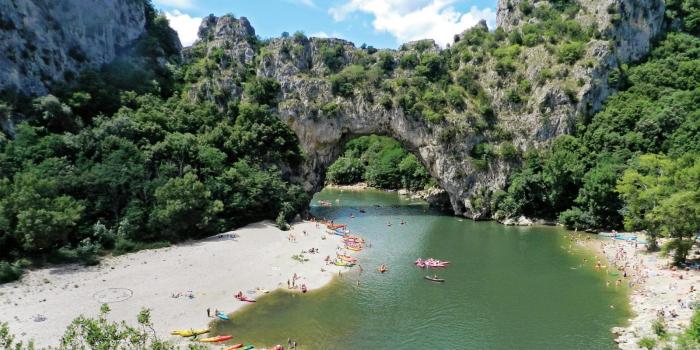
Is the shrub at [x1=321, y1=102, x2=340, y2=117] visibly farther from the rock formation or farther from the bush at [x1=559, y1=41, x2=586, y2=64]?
the bush at [x1=559, y1=41, x2=586, y2=64]

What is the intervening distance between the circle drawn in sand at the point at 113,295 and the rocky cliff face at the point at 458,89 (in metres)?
33.3

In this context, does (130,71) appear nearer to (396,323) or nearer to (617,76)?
(396,323)

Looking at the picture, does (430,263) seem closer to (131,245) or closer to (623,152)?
(131,245)

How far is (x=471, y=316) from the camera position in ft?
94.6

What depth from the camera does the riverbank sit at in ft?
84.3

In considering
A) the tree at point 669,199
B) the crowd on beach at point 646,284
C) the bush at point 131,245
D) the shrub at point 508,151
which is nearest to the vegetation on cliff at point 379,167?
the shrub at point 508,151

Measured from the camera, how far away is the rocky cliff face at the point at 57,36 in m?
49.7

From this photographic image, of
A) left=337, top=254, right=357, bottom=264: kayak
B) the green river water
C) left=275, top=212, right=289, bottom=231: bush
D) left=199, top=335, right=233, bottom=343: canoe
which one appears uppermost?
left=275, top=212, right=289, bottom=231: bush

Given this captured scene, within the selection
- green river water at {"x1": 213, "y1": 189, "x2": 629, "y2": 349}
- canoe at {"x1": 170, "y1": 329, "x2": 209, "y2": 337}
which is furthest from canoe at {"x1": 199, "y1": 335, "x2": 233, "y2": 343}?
canoe at {"x1": 170, "y1": 329, "x2": 209, "y2": 337}

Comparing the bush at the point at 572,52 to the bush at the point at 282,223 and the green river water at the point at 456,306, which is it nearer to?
the green river water at the point at 456,306

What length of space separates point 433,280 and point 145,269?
21.2 metres

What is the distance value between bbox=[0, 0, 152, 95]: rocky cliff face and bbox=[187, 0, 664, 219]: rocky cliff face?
10792mm

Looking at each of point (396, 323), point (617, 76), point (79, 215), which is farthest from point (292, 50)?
point (396, 323)

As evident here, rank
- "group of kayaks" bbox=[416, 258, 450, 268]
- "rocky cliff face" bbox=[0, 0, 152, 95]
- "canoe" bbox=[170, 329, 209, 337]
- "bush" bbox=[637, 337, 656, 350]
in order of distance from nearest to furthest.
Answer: "bush" bbox=[637, 337, 656, 350]
"canoe" bbox=[170, 329, 209, 337]
"group of kayaks" bbox=[416, 258, 450, 268]
"rocky cliff face" bbox=[0, 0, 152, 95]
